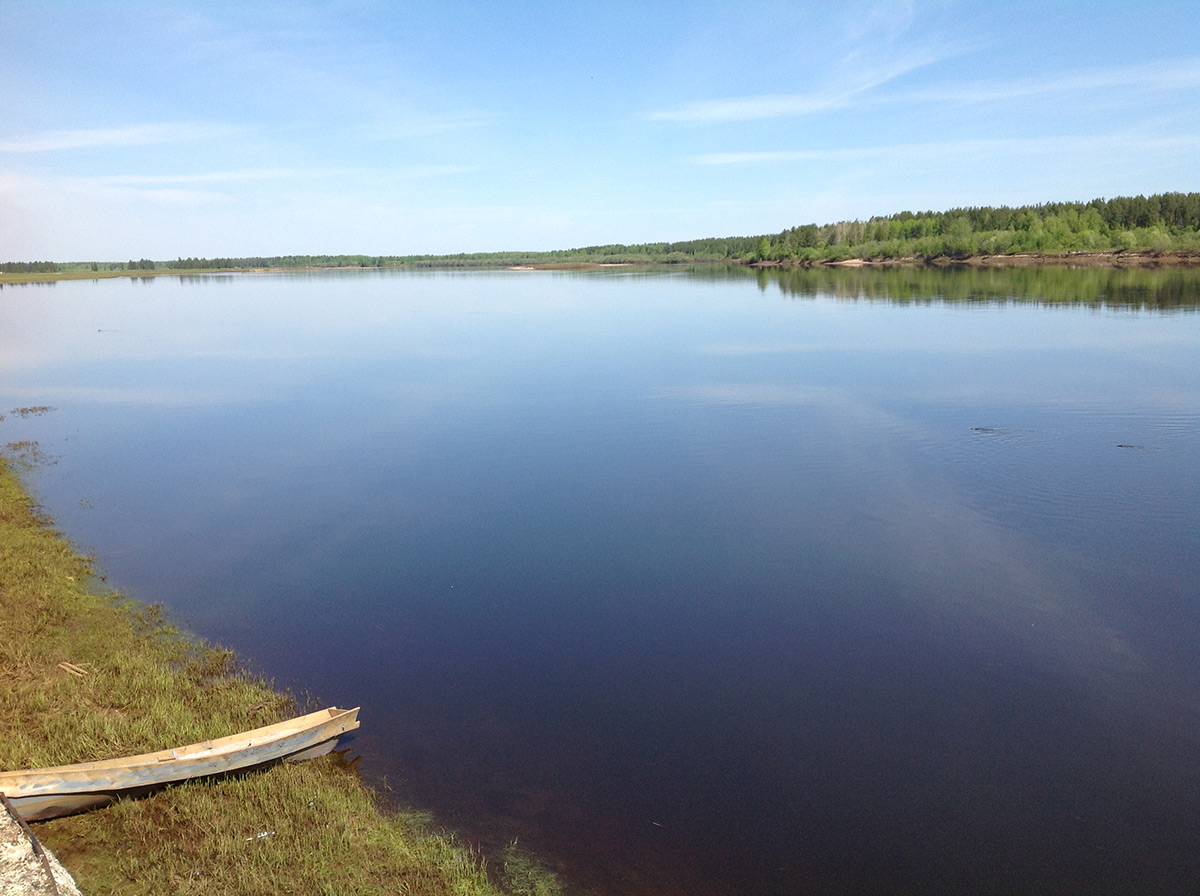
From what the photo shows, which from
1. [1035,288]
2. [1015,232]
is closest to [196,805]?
[1035,288]

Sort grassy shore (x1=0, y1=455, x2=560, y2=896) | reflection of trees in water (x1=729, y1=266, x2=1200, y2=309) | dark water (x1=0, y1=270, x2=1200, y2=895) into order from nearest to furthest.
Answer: grassy shore (x1=0, y1=455, x2=560, y2=896), dark water (x1=0, y1=270, x2=1200, y2=895), reflection of trees in water (x1=729, y1=266, x2=1200, y2=309)

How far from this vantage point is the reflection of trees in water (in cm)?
5650

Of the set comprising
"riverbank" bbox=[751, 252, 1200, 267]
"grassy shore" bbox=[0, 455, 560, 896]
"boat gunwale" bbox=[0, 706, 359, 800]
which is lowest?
"grassy shore" bbox=[0, 455, 560, 896]

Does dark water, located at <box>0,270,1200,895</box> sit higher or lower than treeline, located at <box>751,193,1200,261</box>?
lower

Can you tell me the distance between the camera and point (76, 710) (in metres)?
8.16

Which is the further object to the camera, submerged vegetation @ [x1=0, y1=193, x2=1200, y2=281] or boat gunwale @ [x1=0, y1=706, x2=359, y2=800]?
submerged vegetation @ [x1=0, y1=193, x2=1200, y2=281]

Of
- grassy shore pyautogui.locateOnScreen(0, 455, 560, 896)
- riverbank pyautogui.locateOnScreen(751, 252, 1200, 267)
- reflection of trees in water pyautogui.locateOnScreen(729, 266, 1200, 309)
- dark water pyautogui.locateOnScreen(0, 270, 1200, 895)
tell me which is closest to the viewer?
grassy shore pyautogui.locateOnScreen(0, 455, 560, 896)

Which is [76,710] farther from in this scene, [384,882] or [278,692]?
[384,882]

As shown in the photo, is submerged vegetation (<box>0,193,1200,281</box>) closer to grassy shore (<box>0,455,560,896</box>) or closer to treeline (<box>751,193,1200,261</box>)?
treeline (<box>751,193,1200,261</box>)

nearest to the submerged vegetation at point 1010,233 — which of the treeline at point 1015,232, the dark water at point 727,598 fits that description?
the treeline at point 1015,232

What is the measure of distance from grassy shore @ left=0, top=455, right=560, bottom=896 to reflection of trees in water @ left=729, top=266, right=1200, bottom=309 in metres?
58.5

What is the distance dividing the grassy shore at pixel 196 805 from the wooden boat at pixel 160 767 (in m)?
0.14

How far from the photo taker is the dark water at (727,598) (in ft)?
23.4

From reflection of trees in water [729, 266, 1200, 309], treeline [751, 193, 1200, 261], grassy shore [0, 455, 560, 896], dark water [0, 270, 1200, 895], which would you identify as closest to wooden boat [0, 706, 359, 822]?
grassy shore [0, 455, 560, 896]
